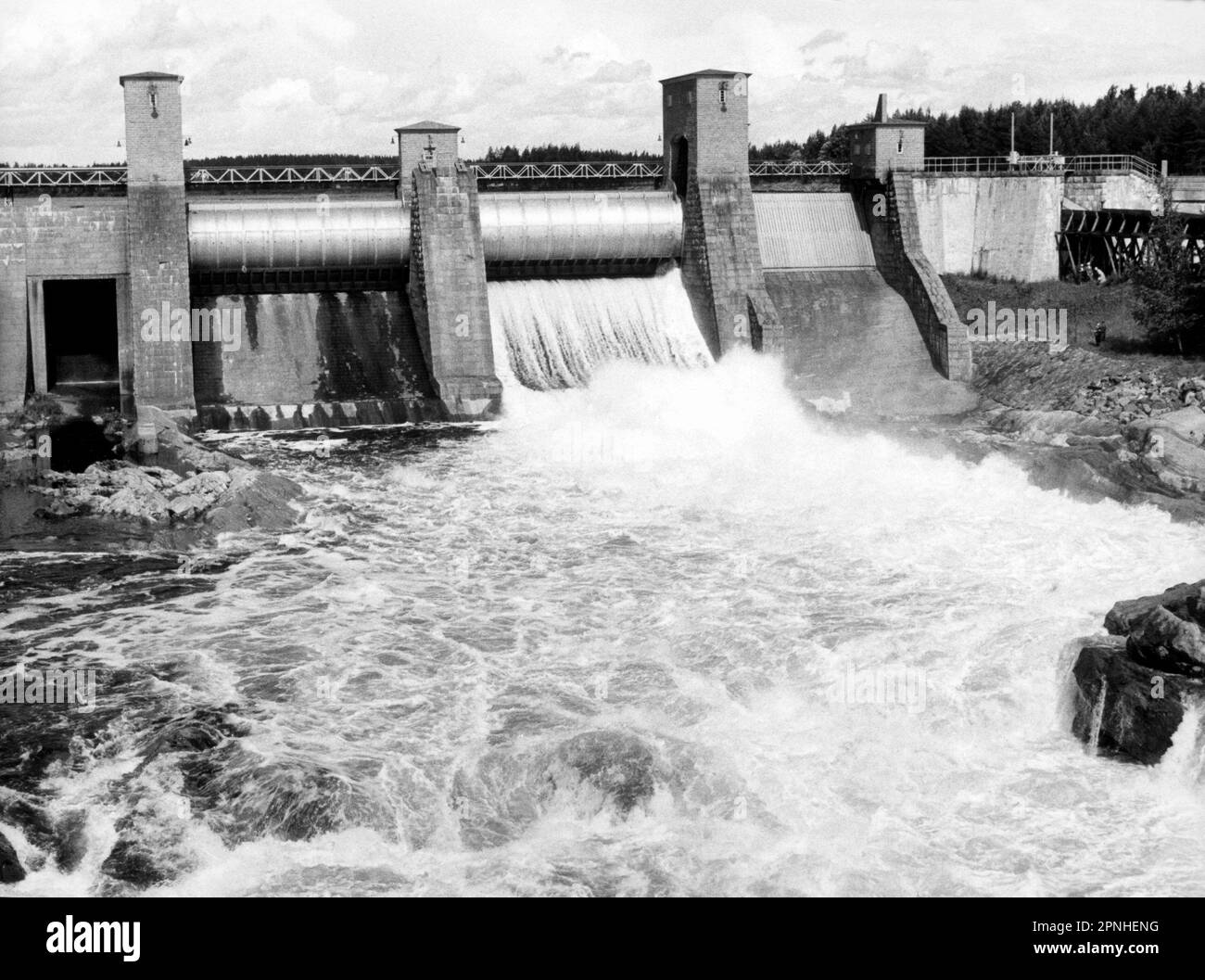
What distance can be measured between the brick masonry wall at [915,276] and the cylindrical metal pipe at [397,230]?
7113 mm

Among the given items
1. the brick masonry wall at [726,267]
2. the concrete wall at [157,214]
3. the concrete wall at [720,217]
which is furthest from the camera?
the concrete wall at [720,217]

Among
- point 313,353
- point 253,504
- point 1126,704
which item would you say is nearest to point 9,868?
point 1126,704

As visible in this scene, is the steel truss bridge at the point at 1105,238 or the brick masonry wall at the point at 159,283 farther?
the steel truss bridge at the point at 1105,238

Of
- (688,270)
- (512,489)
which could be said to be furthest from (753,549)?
(688,270)

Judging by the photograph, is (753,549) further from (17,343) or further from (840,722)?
(17,343)

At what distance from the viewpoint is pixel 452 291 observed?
4288 cm

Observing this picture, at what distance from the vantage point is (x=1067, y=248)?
51.1 meters

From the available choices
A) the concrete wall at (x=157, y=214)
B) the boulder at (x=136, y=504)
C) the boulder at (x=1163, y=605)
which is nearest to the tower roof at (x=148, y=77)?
the concrete wall at (x=157, y=214)

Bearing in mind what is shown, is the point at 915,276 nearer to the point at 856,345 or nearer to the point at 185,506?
A: the point at 856,345

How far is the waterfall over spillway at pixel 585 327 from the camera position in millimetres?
44156

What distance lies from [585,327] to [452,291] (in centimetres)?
464

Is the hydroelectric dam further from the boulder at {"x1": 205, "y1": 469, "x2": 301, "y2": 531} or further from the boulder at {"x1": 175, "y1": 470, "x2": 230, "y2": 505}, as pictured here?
the boulder at {"x1": 205, "y1": 469, "x2": 301, "y2": 531}

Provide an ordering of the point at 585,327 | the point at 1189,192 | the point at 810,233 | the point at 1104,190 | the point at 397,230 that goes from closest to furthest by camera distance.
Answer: the point at 397,230 < the point at 585,327 < the point at 810,233 < the point at 1104,190 < the point at 1189,192

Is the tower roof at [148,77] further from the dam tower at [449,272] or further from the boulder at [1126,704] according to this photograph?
the boulder at [1126,704]
